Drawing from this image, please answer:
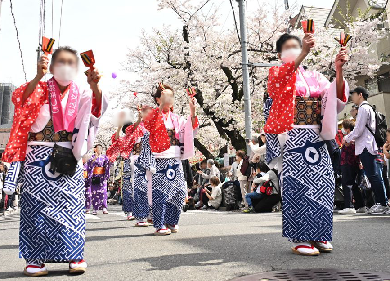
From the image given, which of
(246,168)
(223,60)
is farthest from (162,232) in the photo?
(223,60)

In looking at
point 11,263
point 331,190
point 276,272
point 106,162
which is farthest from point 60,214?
point 106,162

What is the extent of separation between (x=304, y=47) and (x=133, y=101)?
18473 millimetres

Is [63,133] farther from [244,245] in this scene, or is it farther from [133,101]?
[133,101]

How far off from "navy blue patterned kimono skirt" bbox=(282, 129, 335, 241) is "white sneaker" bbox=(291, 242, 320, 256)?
56 millimetres

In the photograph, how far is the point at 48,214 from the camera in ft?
10.2

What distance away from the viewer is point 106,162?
1083 centimetres

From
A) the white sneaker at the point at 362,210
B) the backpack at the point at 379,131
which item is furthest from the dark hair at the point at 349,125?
the white sneaker at the point at 362,210

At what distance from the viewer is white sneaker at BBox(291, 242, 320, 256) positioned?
3.40 m

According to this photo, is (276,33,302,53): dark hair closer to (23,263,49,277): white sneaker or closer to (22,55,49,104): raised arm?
(22,55,49,104): raised arm

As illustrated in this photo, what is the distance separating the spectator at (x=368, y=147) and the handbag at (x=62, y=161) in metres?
4.90

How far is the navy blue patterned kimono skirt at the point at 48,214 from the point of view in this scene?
3.08 m

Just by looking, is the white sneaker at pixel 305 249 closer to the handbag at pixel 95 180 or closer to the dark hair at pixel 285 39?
the dark hair at pixel 285 39

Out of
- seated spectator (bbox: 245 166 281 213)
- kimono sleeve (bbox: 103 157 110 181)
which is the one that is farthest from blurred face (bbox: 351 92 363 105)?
kimono sleeve (bbox: 103 157 110 181)

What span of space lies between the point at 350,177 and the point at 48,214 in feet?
18.8
